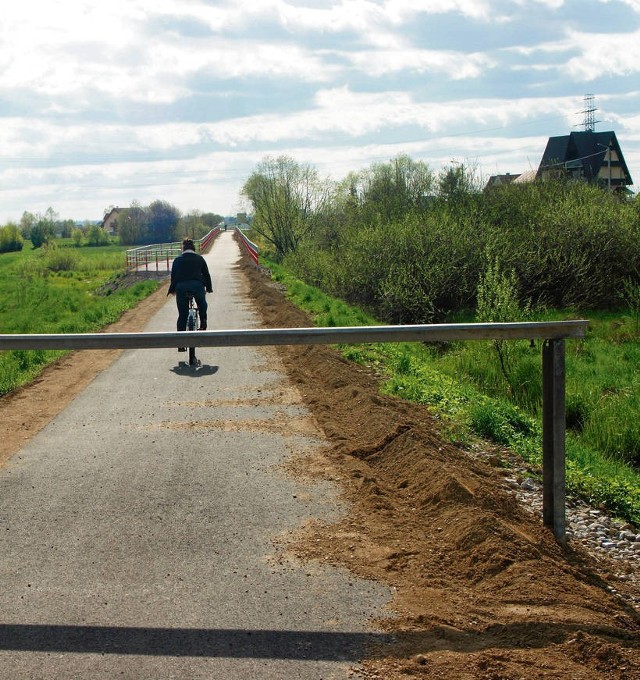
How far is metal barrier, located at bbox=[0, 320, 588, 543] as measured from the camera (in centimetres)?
492

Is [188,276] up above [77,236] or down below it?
below

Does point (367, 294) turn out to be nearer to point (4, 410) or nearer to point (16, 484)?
point (4, 410)

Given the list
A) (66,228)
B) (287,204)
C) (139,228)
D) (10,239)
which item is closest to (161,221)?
(139,228)

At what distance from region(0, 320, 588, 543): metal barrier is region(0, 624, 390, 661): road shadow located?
168cm

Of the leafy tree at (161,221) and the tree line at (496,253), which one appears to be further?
the leafy tree at (161,221)

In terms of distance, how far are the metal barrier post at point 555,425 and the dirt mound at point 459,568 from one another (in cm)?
18

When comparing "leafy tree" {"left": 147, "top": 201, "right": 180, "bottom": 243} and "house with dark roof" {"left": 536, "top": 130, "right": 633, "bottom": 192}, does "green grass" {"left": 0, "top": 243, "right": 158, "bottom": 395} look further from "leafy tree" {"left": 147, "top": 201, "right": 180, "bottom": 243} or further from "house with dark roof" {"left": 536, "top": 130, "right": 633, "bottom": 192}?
"leafy tree" {"left": 147, "top": 201, "right": 180, "bottom": 243}

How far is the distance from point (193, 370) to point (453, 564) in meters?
8.10

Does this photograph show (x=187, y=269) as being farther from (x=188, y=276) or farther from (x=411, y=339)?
(x=411, y=339)

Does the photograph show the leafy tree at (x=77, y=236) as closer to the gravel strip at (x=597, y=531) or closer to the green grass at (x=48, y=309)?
the green grass at (x=48, y=309)

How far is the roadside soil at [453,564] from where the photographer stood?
3568 mm

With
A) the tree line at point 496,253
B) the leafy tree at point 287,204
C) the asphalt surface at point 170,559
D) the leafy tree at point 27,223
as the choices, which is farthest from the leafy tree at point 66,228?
the asphalt surface at point 170,559

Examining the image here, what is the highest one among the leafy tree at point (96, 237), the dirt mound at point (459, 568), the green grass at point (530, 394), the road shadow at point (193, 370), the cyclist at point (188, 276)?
the leafy tree at point (96, 237)

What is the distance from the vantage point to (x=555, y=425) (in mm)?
5039
